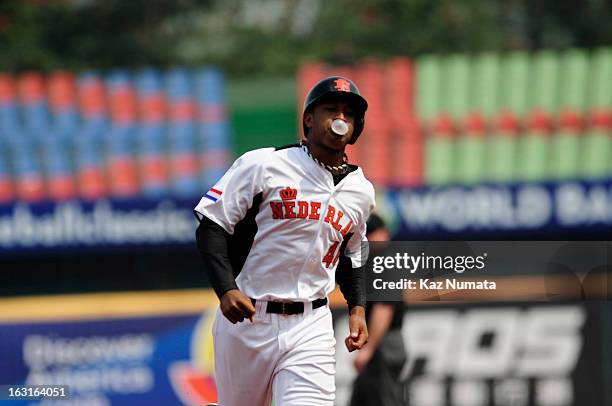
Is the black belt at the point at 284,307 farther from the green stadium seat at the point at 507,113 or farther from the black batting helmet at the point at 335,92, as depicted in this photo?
the green stadium seat at the point at 507,113

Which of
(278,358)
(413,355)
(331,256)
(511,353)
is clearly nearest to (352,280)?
(331,256)

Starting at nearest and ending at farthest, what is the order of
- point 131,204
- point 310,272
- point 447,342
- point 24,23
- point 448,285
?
1. point 310,272
2. point 448,285
3. point 447,342
4. point 131,204
5. point 24,23

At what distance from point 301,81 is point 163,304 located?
13.9 ft

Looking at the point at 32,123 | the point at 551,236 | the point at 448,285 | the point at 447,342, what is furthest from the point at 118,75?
the point at 448,285

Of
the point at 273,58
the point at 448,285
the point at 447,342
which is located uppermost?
the point at 273,58

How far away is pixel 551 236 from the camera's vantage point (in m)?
11.9

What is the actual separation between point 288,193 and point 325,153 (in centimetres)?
23

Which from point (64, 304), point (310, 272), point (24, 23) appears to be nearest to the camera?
point (310, 272)

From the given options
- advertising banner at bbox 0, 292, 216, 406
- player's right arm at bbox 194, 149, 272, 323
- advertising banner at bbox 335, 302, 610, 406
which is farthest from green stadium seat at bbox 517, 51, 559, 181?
player's right arm at bbox 194, 149, 272, 323

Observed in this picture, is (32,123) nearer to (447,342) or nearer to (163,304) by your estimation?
(163,304)

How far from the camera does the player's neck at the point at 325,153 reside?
4.24 m

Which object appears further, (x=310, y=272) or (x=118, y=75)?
(x=118, y=75)

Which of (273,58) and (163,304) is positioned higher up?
(273,58)

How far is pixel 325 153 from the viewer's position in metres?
4.24
